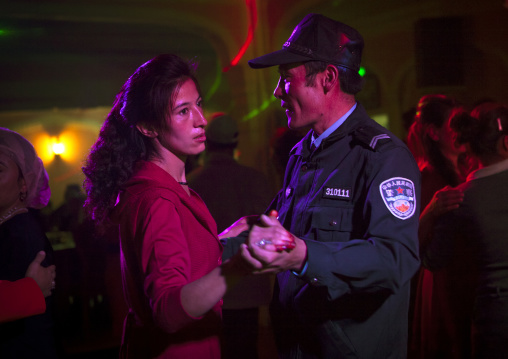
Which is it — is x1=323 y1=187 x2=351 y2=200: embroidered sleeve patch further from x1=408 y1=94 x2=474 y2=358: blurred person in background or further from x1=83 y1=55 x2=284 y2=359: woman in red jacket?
x1=408 y1=94 x2=474 y2=358: blurred person in background

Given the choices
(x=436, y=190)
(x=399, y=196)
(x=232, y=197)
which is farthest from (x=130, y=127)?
(x=436, y=190)

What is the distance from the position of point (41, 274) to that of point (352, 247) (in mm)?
1335

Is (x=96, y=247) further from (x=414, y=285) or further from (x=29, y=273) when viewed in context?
(x=414, y=285)

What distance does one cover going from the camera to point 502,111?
2.25 meters

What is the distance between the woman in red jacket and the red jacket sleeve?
476mm

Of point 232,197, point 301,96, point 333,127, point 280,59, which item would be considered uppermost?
point 280,59

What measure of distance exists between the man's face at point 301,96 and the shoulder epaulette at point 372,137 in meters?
0.19

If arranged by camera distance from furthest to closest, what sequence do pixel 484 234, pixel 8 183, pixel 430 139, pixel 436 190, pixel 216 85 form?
1. pixel 216 85
2. pixel 430 139
3. pixel 436 190
4. pixel 484 234
5. pixel 8 183

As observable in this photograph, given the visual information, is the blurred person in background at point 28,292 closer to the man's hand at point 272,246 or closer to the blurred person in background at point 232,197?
the man's hand at point 272,246

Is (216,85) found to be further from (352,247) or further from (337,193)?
(352,247)

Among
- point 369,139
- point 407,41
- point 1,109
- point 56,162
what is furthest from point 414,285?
point 1,109

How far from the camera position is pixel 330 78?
1.69 m

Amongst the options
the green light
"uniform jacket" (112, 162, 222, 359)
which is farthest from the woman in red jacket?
the green light

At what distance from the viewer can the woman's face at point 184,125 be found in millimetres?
1580
